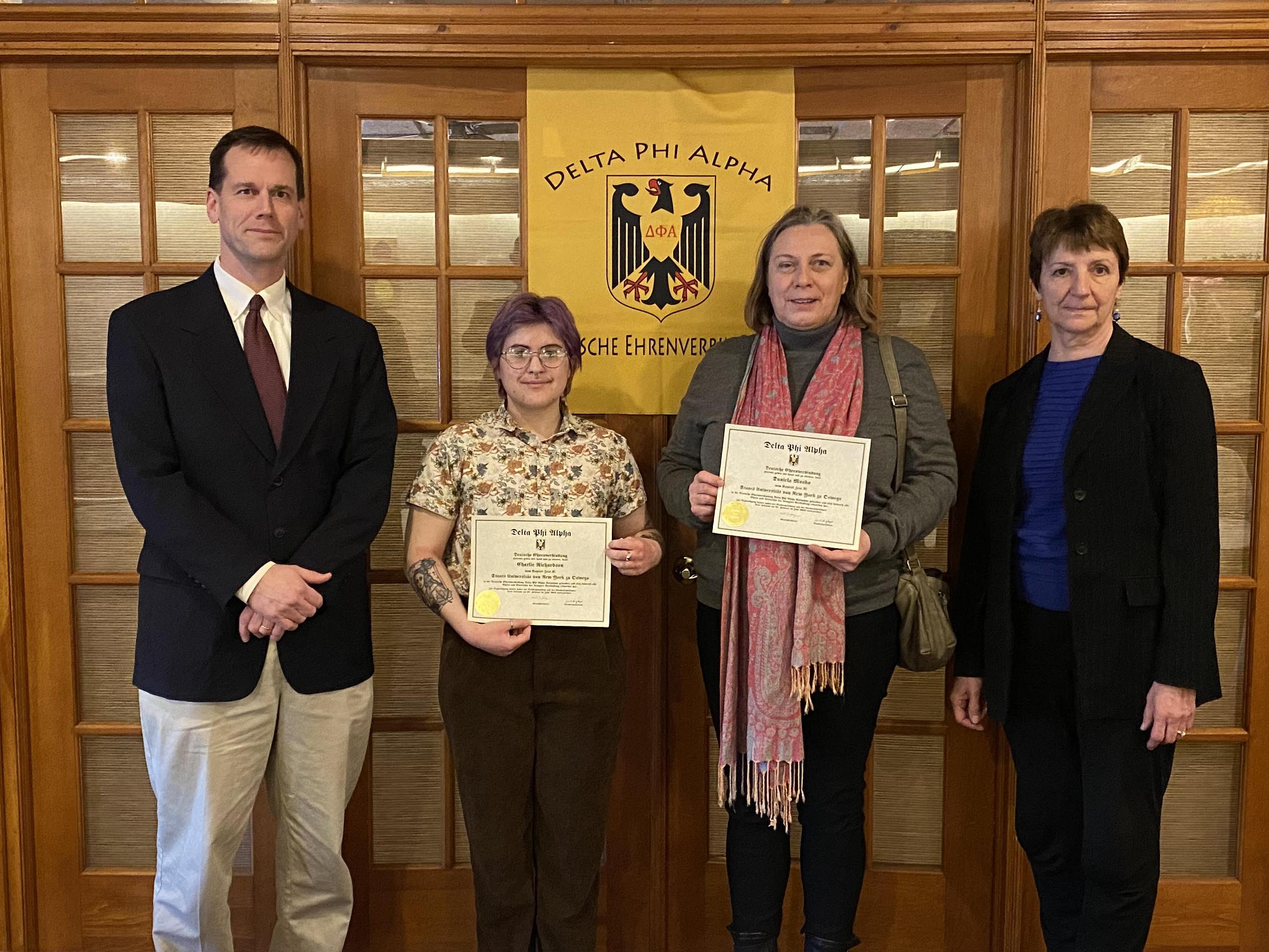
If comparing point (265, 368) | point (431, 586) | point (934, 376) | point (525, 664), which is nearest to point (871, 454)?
point (934, 376)

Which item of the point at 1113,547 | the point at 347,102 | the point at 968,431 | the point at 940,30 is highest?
the point at 940,30

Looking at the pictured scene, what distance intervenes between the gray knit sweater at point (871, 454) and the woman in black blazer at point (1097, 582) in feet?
0.60

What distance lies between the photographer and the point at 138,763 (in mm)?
2557

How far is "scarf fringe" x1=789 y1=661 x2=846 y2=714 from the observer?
2.00m

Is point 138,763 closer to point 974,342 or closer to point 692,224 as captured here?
point 692,224

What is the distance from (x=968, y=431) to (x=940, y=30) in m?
1.01

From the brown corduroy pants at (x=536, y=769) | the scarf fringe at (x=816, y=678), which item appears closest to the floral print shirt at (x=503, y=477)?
the brown corduroy pants at (x=536, y=769)

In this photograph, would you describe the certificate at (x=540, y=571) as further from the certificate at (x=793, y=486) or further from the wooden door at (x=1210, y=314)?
the wooden door at (x=1210, y=314)

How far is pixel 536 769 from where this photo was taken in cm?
201

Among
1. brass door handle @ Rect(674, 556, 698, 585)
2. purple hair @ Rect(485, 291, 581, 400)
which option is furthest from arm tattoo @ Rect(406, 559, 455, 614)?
brass door handle @ Rect(674, 556, 698, 585)

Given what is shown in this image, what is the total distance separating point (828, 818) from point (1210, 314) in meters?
1.67

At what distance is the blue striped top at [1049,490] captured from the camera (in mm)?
1978

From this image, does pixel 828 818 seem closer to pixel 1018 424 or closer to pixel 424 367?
pixel 1018 424

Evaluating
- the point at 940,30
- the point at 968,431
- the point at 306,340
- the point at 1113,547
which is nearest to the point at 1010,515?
the point at 1113,547
